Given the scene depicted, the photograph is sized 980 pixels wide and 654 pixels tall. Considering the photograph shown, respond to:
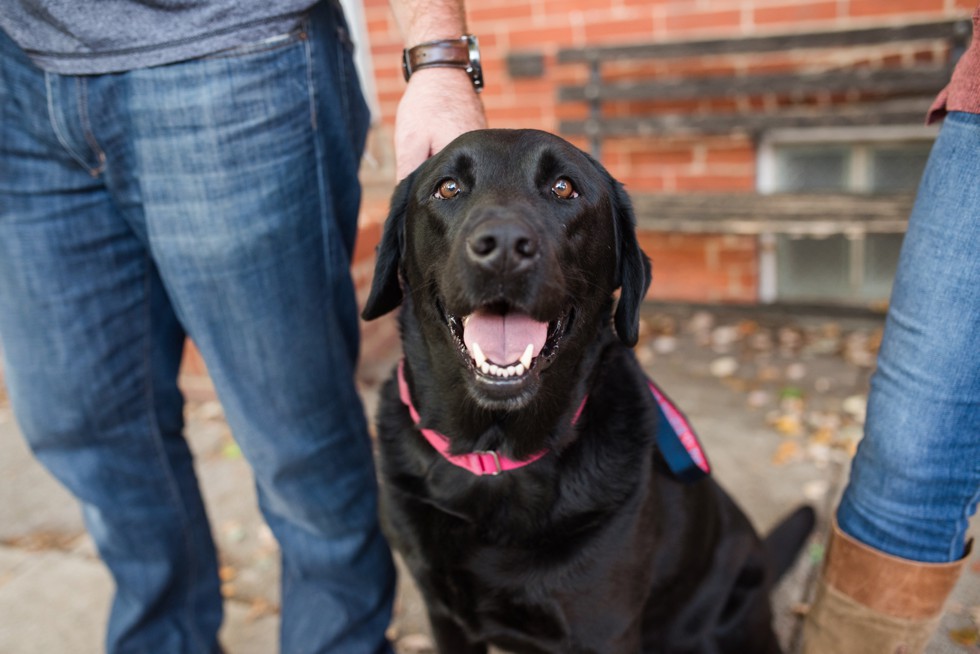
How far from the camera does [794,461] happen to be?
299cm

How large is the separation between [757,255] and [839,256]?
0.42 m

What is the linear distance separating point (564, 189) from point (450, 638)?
3.30 feet

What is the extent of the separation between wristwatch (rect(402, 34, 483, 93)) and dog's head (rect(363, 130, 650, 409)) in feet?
0.64

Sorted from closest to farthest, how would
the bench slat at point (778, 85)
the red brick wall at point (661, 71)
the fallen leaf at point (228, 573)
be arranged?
the fallen leaf at point (228, 573)
the bench slat at point (778, 85)
the red brick wall at point (661, 71)

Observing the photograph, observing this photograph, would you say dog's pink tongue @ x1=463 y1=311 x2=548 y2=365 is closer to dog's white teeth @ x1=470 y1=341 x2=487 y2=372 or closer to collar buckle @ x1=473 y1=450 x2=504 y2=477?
dog's white teeth @ x1=470 y1=341 x2=487 y2=372

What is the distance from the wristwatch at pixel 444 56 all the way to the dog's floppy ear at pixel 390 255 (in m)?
0.22

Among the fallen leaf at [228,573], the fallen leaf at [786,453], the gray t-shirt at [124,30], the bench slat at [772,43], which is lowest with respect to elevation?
the fallen leaf at [786,453]

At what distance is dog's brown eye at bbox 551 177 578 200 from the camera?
1555 millimetres

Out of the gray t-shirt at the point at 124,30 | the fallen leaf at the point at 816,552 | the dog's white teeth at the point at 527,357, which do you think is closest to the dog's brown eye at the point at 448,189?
the dog's white teeth at the point at 527,357

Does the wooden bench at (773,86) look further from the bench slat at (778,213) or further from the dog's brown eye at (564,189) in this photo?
the dog's brown eye at (564,189)

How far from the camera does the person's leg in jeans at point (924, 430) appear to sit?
1392 millimetres

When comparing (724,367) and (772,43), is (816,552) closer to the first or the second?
(724,367)

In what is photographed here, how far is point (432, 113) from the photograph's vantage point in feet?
5.28

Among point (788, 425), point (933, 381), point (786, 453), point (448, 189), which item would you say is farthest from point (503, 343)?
point (788, 425)
